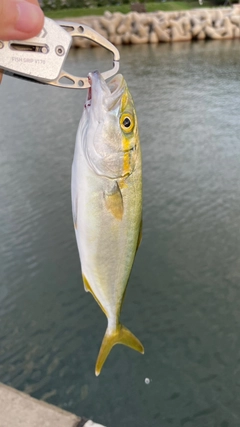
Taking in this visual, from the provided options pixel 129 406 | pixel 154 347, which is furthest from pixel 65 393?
pixel 154 347

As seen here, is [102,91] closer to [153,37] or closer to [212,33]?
[153,37]

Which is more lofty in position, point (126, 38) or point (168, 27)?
point (168, 27)

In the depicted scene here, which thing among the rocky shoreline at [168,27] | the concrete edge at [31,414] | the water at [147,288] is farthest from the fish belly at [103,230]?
the rocky shoreline at [168,27]

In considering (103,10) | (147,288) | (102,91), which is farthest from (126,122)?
(103,10)

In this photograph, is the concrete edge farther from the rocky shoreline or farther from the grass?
the grass

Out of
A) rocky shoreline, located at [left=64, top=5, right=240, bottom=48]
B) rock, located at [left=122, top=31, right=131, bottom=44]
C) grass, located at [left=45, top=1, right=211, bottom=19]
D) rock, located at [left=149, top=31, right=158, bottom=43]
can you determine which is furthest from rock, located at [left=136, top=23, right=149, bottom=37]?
grass, located at [left=45, top=1, right=211, bottom=19]

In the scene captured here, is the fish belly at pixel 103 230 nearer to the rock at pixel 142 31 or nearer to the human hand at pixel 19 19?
the human hand at pixel 19 19

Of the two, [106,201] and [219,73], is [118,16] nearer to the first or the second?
[219,73]
